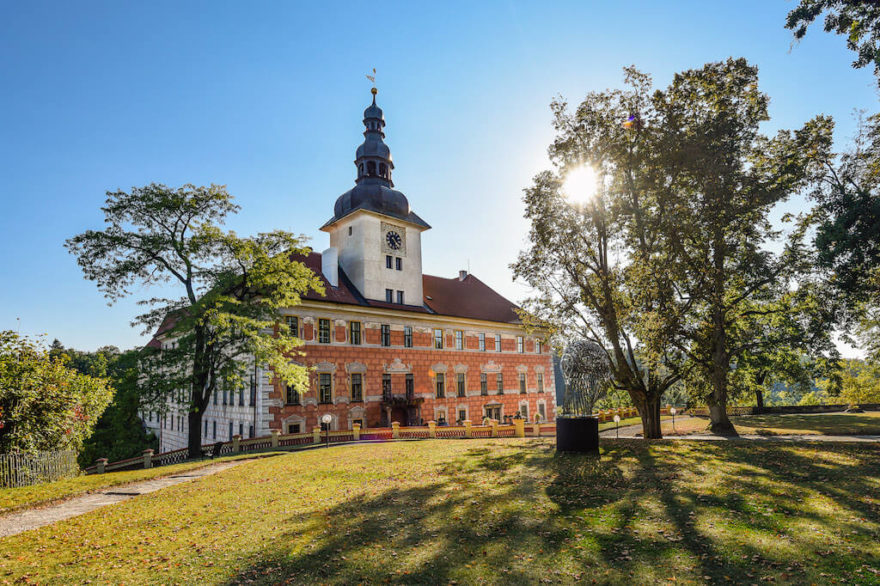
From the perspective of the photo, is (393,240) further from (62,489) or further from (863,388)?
(863,388)

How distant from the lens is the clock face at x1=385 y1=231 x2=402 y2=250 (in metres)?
40.7

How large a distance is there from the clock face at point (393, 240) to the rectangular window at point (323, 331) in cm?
963

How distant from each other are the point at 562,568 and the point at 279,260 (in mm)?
22018

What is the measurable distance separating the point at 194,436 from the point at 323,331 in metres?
11.1

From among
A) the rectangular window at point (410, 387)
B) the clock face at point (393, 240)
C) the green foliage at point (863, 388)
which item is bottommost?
the green foliage at point (863, 388)

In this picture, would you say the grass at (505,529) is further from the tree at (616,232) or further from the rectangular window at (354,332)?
the rectangular window at (354,332)

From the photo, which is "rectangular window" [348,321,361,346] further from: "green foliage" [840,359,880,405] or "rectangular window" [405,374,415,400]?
"green foliage" [840,359,880,405]

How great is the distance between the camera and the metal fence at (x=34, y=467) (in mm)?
17172

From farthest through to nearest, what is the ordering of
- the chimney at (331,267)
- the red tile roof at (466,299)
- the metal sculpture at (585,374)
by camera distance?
the red tile roof at (466,299) < the chimney at (331,267) < the metal sculpture at (585,374)

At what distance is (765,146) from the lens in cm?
2262

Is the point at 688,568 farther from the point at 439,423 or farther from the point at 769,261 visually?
the point at 439,423

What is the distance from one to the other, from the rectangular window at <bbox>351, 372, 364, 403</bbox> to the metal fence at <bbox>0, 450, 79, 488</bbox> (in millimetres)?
17038

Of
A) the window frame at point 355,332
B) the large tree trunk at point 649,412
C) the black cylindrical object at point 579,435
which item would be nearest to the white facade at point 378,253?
the window frame at point 355,332

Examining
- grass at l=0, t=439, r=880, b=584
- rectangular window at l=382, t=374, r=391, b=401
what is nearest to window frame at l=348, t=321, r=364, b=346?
rectangular window at l=382, t=374, r=391, b=401
